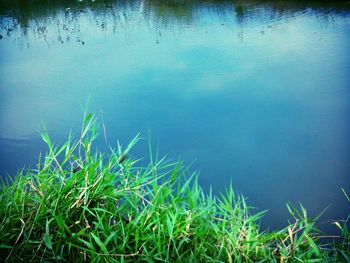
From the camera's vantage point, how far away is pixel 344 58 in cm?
193

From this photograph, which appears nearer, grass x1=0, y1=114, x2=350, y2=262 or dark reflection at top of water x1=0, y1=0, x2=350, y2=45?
grass x1=0, y1=114, x2=350, y2=262

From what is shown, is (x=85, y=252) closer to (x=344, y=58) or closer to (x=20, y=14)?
(x=344, y=58)

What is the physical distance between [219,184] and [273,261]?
422mm

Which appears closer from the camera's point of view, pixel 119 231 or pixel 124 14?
pixel 119 231

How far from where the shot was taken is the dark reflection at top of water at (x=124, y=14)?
2.19 metres

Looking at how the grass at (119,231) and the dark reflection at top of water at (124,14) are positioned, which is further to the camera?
the dark reflection at top of water at (124,14)

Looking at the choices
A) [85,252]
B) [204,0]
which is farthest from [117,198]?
[204,0]

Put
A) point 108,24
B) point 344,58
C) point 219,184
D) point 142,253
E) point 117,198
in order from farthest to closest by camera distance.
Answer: point 108,24, point 344,58, point 219,184, point 117,198, point 142,253

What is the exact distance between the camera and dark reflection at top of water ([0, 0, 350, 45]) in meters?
2.19

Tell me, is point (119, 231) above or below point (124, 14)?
below

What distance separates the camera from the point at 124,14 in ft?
8.86

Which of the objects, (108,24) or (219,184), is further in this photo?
(108,24)

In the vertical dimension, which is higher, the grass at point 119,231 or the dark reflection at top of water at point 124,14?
the dark reflection at top of water at point 124,14

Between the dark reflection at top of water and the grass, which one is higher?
the dark reflection at top of water
